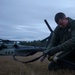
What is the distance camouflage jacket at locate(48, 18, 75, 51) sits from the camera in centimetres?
682

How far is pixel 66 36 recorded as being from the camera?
7430 millimetres

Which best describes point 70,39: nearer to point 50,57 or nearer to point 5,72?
point 50,57

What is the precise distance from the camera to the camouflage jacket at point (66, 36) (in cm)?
682

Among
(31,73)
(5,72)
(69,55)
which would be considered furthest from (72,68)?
(5,72)

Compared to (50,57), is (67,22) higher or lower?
higher

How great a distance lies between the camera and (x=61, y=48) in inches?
269

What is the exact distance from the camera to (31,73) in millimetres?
7074

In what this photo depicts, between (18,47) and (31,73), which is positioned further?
(18,47)

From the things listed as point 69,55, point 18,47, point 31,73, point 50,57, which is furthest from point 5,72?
point 18,47

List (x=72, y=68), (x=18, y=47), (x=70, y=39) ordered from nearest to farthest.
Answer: (x=70, y=39) → (x=72, y=68) → (x=18, y=47)

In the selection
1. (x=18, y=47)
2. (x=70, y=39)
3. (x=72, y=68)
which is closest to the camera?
(x=70, y=39)

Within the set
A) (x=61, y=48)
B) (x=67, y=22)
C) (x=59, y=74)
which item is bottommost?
(x=59, y=74)

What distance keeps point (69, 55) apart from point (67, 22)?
0.94 m

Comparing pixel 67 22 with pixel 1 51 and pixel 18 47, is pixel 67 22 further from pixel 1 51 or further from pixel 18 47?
pixel 1 51
